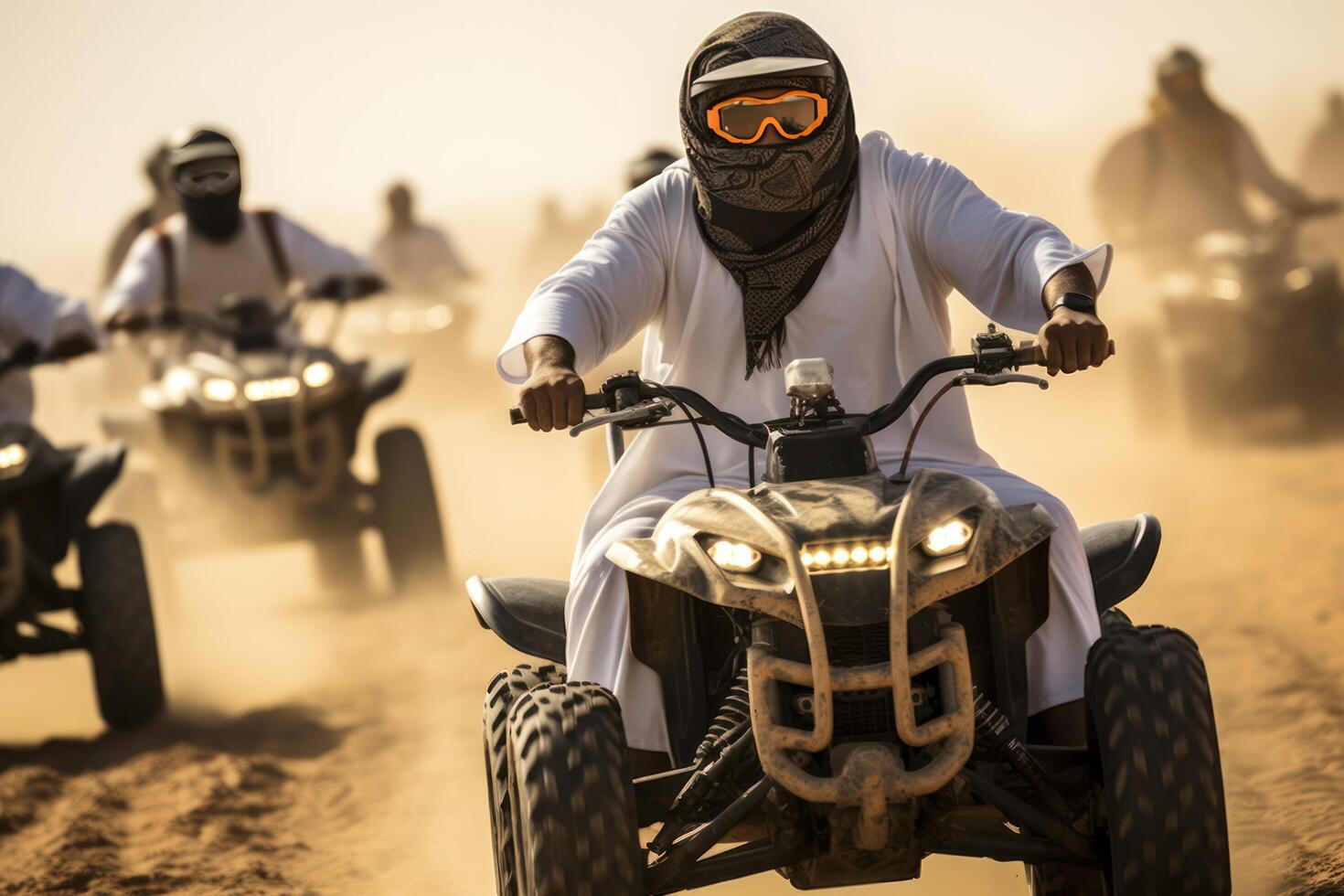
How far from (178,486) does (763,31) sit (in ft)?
20.7

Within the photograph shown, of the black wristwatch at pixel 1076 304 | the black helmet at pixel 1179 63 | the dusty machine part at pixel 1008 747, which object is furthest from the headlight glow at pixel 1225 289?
the dusty machine part at pixel 1008 747

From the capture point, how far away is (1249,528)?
1120 cm

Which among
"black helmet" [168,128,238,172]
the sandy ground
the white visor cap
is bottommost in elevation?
the sandy ground

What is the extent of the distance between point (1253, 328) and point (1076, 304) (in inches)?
383

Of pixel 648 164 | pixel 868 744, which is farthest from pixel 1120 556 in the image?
pixel 648 164

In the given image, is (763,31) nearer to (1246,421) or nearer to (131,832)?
(131,832)

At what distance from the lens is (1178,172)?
1493 cm

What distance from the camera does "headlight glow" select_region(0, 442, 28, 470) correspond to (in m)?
8.67

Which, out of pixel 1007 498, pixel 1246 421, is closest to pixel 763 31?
pixel 1007 498

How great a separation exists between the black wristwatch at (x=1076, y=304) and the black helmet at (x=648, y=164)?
5661mm

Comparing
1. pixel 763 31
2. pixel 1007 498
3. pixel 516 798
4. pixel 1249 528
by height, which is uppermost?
pixel 763 31

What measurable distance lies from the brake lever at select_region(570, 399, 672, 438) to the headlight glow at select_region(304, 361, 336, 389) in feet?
20.3

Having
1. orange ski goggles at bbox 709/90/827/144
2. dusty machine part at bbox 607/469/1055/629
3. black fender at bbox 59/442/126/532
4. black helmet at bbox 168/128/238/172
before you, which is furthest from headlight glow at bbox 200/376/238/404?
dusty machine part at bbox 607/469/1055/629

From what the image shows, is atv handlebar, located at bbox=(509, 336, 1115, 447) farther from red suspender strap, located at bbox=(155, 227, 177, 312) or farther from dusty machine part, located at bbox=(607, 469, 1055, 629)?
red suspender strap, located at bbox=(155, 227, 177, 312)
